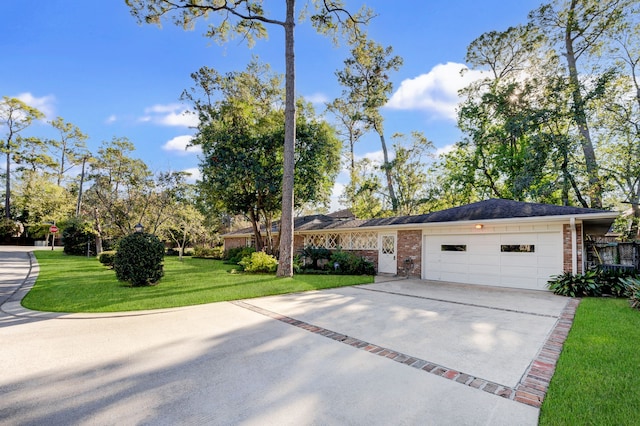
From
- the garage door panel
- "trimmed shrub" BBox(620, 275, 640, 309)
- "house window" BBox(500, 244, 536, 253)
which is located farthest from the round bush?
"trimmed shrub" BBox(620, 275, 640, 309)

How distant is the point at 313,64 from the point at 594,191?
15.1m

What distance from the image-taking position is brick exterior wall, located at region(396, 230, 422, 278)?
11688mm

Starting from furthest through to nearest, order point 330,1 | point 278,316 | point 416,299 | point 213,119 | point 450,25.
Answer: point 213,119 < point 330,1 < point 450,25 < point 416,299 < point 278,316

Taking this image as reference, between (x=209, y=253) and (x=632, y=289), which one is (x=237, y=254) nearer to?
(x=209, y=253)

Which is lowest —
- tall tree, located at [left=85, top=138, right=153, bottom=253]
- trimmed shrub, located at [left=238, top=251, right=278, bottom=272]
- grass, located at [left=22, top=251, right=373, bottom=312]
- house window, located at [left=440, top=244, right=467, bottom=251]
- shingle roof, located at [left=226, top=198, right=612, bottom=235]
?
grass, located at [left=22, top=251, right=373, bottom=312]

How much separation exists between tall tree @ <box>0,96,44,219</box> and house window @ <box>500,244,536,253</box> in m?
42.3

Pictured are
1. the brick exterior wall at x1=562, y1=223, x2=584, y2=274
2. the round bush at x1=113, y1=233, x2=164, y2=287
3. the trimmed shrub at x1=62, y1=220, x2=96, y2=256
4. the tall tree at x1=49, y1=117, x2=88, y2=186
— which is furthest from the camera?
the tall tree at x1=49, y1=117, x2=88, y2=186

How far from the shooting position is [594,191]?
560 inches

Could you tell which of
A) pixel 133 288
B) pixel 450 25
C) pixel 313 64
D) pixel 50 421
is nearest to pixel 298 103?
pixel 313 64

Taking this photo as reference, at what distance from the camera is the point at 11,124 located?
29391 mm

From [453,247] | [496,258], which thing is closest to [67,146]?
[453,247]

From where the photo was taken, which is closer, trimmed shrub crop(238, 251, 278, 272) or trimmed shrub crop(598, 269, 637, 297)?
trimmed shrub crop(598, 269, 637, 297)

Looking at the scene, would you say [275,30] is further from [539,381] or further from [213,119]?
[539,381]

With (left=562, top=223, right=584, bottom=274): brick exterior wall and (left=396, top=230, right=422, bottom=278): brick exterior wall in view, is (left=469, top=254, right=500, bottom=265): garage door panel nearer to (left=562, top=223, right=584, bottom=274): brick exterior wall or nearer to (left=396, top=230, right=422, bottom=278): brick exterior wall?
(left=562, top=223, right=584, bottom=274): brick exterior wall
